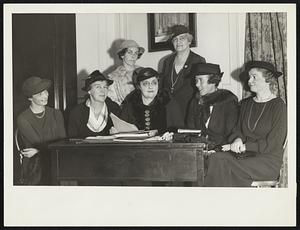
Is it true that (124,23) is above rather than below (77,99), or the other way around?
above

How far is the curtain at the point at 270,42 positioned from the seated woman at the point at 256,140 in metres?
0.03

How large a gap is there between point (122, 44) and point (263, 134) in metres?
1.01

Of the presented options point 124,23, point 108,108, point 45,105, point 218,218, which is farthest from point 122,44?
point 218,218

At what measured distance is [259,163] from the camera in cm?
260

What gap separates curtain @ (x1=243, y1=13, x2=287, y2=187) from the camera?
2.62m

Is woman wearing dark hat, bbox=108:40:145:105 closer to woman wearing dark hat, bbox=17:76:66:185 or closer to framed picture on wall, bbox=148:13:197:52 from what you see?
framed picture on wall, bbox=148:13:197:52

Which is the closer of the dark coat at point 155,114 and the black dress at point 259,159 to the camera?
the black dress at point 259,159

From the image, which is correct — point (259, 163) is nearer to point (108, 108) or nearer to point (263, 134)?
point (263, 134)

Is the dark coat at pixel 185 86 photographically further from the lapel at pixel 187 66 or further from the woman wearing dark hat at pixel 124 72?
the woman wearing dark hat at pixel 124 72

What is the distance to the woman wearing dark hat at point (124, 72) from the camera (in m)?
2.74

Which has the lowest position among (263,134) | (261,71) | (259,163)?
(259,163)

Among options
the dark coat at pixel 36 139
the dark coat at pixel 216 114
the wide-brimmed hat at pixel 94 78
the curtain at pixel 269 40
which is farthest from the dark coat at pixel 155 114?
the curtain at pixel 269 40

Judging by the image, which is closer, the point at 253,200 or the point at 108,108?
the point at 253,200

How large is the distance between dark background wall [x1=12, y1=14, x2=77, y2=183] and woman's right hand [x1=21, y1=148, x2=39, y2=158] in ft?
0.16
